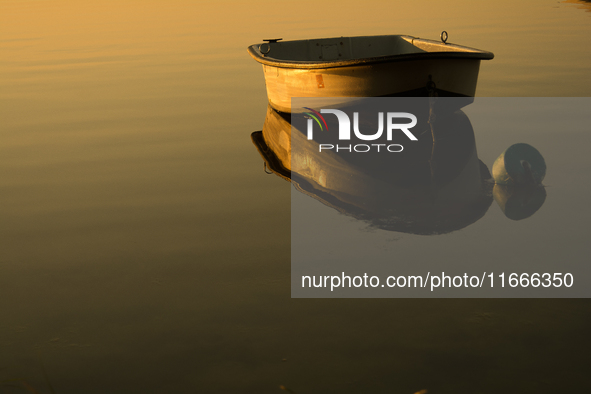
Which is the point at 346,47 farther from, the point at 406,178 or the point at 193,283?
the point at 193,283

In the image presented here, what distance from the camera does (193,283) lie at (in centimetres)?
437

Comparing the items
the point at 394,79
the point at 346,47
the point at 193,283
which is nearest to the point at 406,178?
the point at 394,79

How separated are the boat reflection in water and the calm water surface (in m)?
0.29

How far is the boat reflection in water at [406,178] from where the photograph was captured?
5.36 m

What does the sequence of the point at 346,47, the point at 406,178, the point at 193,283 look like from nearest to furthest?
the point at 193,283, the point at 406,178, the point at 346,47

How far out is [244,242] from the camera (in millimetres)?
5043

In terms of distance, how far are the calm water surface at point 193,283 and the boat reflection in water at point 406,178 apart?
291 millimetres

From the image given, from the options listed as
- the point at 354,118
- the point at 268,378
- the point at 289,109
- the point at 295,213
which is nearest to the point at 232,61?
the point at 289,109

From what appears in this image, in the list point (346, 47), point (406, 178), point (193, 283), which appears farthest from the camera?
point (346, 47)

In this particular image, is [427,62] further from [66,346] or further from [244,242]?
[66,346]

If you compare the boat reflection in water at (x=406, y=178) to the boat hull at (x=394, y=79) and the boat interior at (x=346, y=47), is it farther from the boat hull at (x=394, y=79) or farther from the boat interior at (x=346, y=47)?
the boat interior at (x=346, y=47)

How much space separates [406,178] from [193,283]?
2.80 m

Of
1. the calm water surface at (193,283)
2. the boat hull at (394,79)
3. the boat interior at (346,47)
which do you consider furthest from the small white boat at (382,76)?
the boat interior at (346,47)

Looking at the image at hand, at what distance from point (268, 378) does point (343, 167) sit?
3.75m
